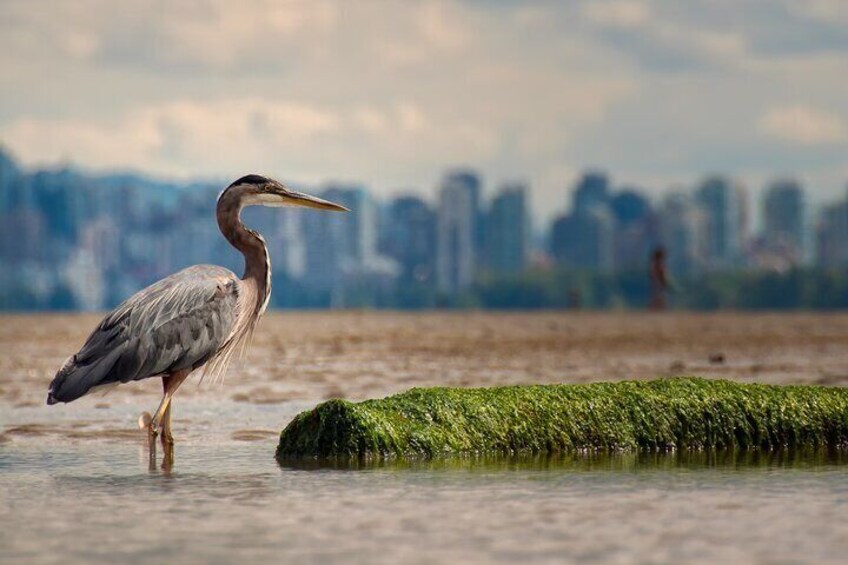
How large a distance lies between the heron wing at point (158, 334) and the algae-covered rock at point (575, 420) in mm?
1611

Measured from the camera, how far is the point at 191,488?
12.7 meters

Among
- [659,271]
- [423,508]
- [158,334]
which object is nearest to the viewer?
[423,508]

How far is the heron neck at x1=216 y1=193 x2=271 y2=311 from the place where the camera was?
Result: 16750 millimetres

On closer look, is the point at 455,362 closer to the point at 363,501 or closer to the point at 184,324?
the point at 184,324

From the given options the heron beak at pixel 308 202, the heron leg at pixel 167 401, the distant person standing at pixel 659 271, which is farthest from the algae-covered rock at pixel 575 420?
the distant person standing at pixel 659 271

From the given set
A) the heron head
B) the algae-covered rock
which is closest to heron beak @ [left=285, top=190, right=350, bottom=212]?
the heron head

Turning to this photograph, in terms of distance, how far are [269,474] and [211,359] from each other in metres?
3.15

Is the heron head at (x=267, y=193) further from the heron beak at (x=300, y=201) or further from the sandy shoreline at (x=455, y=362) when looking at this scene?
the sandy shoreline at (x=455, y=362)

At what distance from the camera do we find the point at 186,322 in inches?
627

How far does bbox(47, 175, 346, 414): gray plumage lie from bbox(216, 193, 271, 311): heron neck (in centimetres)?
1

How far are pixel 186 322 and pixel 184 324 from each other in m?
0.03

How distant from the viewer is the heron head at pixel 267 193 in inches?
665

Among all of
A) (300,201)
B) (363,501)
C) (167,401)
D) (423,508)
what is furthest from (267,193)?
(423,508)

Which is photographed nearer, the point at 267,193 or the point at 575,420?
the point at 575,420
